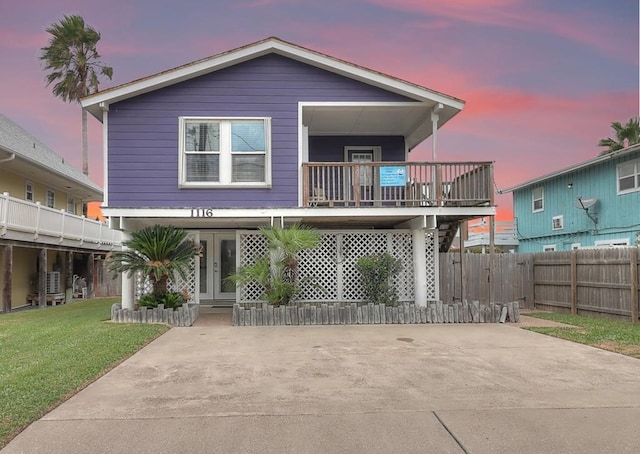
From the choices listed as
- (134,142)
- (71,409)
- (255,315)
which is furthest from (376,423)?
(134,142)

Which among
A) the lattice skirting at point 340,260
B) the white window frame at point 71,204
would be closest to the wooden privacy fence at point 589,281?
the lattice skirting at point 340,260

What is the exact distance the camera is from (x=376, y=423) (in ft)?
13.4

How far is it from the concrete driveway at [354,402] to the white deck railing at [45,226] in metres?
8.32

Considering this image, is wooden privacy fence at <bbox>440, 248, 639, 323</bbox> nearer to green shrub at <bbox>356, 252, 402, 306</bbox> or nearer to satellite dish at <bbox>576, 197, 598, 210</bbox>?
green shrub at <bbox>356, 252, 402, 306</bbox>

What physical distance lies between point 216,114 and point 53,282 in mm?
11630

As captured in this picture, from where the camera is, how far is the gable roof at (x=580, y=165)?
1532cm

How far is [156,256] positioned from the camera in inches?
410

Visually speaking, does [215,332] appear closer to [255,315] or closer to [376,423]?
[255,315]

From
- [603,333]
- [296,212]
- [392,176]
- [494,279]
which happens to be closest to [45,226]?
[296,212]

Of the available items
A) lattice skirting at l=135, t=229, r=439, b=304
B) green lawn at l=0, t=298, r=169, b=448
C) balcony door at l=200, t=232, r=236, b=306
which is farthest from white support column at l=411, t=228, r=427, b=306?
green lawn at l=0, t=298, r=169, b=448

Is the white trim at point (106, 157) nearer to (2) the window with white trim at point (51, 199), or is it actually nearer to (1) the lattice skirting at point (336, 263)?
(1) the lattice skirting at point (336, 263)

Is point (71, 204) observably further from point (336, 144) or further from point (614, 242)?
point (614, 242)

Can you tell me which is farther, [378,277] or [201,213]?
[378,277]

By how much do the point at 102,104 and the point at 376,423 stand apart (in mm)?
9946
